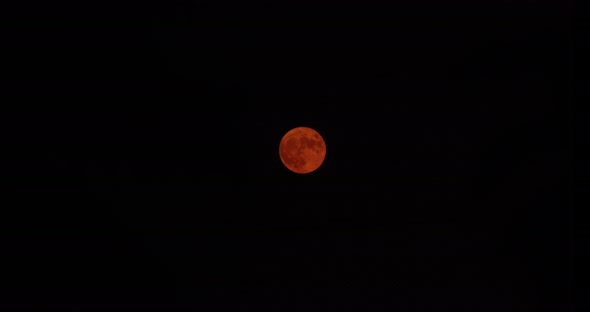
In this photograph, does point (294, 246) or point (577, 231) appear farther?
point (294, 246)

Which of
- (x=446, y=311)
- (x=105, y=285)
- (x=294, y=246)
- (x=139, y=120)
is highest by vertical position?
(x=139, y=120)

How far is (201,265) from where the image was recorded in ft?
13.3

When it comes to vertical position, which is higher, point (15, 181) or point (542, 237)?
point (15, 181)

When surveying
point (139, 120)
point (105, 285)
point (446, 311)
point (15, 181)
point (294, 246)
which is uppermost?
point (139, 120)

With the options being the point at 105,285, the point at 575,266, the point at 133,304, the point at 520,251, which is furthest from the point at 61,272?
the point at 575,266

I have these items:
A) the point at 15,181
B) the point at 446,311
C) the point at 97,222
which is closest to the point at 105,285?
the point at 97,222

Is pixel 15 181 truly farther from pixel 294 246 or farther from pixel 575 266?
pixel 575 266

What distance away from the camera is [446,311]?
4.11m

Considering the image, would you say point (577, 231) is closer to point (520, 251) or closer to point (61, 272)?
point (520, 251)

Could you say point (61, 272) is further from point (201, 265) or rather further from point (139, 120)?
point (139, 120)

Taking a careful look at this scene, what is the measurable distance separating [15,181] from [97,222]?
76 centimetres

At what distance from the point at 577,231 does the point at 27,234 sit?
193 inches

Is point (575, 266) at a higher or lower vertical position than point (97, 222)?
lower

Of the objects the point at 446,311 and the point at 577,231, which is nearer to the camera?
the point at 577,231
